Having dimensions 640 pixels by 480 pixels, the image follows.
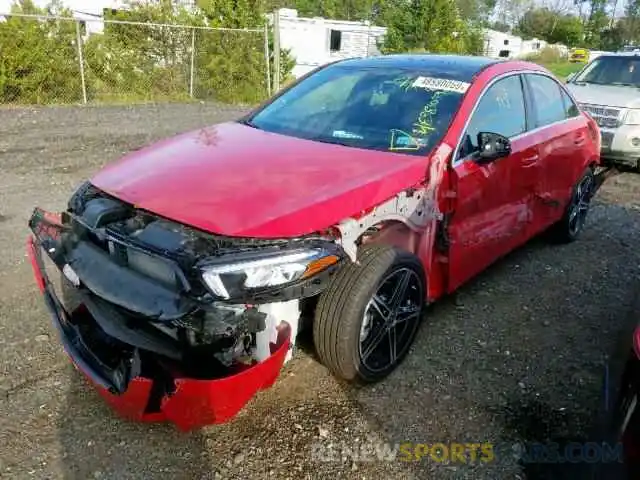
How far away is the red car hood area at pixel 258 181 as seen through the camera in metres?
2.32

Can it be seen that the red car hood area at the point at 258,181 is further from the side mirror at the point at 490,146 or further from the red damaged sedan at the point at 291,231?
the side mirror at the point at 490,146

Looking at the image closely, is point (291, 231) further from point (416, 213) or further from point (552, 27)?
point (552, 27)

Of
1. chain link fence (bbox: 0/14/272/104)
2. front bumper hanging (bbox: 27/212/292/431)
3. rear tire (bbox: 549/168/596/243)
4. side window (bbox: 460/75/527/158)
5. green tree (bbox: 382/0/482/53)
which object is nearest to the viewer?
front bumper hanging (bbox: 27/212/292/431)

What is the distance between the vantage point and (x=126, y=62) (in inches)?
503

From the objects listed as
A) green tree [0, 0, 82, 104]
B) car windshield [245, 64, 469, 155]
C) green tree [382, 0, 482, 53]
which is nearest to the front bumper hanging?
car windshield [245, 64, 469, 155]

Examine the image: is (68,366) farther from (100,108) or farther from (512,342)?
(100,108)

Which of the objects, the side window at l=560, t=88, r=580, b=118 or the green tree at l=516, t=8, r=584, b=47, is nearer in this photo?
the side window at l=560, t=88, r=580, b=118

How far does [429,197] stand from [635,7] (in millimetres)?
68012

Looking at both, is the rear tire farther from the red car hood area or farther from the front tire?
the red car hood area

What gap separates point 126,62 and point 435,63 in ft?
35.6

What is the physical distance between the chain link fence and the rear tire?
33.3 feet

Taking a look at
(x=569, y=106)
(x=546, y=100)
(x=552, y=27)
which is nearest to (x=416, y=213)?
(x=546, y=100)

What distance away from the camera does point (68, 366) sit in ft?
9.77

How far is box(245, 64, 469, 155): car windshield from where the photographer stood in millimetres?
3197
